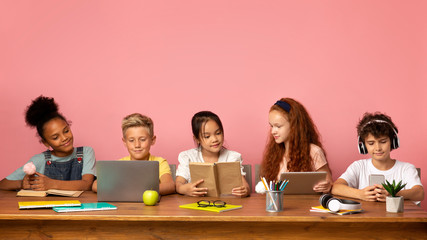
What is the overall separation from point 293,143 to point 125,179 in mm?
1239

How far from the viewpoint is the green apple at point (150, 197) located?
2.43 m

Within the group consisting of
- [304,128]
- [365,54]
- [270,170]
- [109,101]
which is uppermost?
[365,54]

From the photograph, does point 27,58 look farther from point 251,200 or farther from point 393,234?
point 393,234

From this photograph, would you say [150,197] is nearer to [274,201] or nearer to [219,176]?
[219,176]

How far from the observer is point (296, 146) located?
319 centimetres

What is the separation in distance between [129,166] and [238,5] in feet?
6.28

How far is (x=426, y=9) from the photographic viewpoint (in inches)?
145

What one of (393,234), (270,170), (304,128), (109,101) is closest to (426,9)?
(304,128)

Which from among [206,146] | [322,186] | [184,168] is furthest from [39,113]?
[322,186]

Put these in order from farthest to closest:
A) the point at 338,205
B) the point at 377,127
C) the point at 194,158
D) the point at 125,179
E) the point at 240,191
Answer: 1. the point at 194,158
2. the point at 377,127
3. the point at 240,191
4. the point at 125,179
5. the point at 338,205

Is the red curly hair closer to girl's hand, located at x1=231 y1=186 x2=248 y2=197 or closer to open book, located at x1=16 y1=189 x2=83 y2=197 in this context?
girl's hand, located at x1=231 y1=186 x2=248 y2=197

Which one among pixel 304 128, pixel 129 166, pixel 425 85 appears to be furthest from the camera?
pixel 425 85

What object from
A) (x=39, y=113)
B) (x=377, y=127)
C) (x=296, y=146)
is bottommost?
(x=296, y=146)

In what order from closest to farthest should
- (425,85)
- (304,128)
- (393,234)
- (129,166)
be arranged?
1. (393,234)
2. (129,166)
3. (304,128)
4. (425,85)
